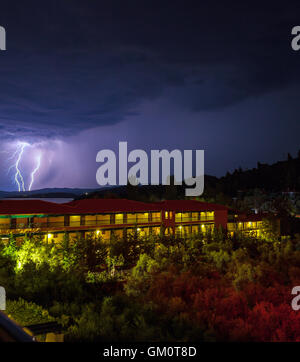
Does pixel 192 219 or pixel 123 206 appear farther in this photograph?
pixel 192 219

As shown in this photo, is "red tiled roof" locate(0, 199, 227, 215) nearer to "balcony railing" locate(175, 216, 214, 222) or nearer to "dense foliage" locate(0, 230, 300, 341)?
"balcony railing" locate(175, 216, 214, 222)

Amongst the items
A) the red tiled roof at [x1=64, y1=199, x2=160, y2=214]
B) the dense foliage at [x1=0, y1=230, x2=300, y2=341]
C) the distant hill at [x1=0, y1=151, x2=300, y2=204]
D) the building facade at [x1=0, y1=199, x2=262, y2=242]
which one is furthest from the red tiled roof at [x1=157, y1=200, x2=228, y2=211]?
the distant hill at [x1=0, y1=151, x2=300, y2=204]

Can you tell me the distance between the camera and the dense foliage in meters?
8.44

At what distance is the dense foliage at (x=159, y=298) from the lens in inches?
332

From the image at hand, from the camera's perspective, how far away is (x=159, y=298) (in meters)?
11.2

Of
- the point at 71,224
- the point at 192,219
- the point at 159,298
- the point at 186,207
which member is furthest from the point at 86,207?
the point at 159,298

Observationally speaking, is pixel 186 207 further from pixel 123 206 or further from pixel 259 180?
pixel 259 180

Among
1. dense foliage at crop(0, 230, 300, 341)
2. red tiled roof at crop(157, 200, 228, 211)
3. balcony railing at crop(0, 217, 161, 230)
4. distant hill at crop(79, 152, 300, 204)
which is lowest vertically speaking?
dense foliage at crop(0, 230, 300, 341)

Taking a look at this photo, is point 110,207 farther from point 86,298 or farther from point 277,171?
point 277,171

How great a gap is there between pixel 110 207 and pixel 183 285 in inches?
828

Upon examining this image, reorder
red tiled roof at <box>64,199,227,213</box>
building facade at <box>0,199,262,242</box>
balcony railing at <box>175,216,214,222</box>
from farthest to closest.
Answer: balcony railing at <box>175,216,214,222</box> < red tiled roof at <box>64,199,227,213</box> < building facade at <box>0,199,262,242</box>

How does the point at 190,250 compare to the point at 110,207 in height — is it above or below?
below

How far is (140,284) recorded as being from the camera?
13.7 m
